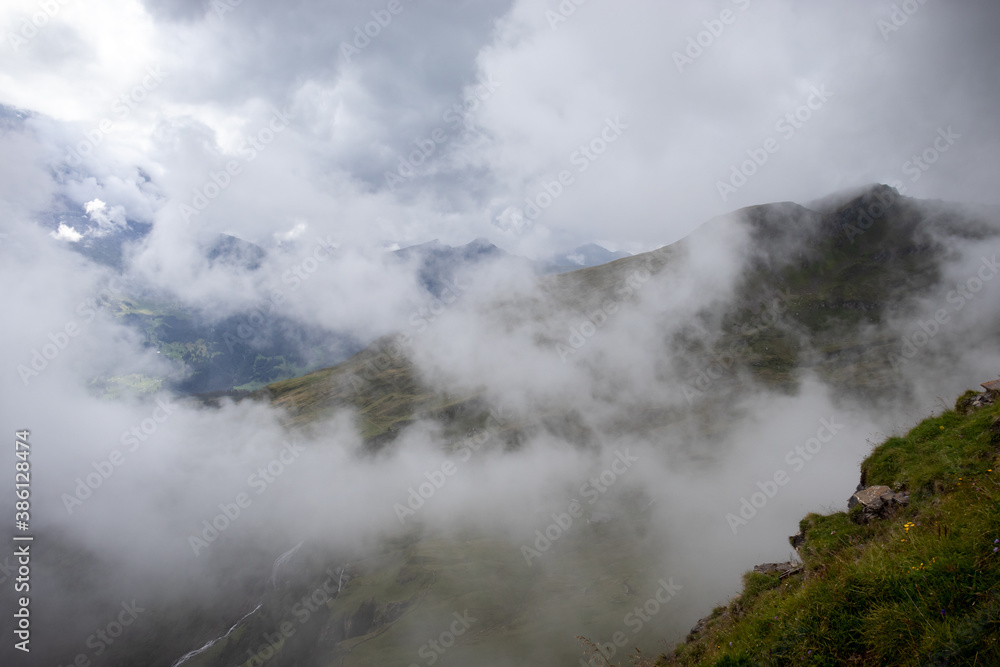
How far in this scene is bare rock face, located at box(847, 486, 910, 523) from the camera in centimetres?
1332

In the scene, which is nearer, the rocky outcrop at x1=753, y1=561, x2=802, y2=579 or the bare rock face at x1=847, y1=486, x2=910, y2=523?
the bare rock face at x1=847, y1=486, x2=910, y2=523

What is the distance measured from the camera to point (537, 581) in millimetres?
162500

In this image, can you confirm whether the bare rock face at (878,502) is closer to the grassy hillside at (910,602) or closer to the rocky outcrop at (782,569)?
the grassy hillside at (910,602)

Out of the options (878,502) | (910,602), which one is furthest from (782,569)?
(910,602)

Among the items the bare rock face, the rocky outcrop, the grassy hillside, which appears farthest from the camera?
the rocky outcrop

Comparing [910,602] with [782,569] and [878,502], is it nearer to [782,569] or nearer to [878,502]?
[878,502]

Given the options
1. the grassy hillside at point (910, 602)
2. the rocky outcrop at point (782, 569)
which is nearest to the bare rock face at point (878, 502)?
the grassy hillside at point (910, 602)

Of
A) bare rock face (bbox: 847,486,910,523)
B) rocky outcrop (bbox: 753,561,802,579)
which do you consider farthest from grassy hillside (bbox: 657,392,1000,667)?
rocky outcrop (bbox: 753,561,802,579)

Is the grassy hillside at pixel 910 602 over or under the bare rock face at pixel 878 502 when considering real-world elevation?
over

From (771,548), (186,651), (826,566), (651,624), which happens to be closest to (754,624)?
(826,566)

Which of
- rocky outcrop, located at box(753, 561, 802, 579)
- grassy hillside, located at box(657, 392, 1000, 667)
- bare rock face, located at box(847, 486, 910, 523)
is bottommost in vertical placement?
rocky outcrop, located at box(753, 561, 802, 579)

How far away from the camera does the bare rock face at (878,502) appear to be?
43.7 ft

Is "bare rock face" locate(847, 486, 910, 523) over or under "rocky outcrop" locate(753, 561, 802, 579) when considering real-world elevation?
over

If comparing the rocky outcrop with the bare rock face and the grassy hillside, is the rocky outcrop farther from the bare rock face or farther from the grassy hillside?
the grassy hillside
